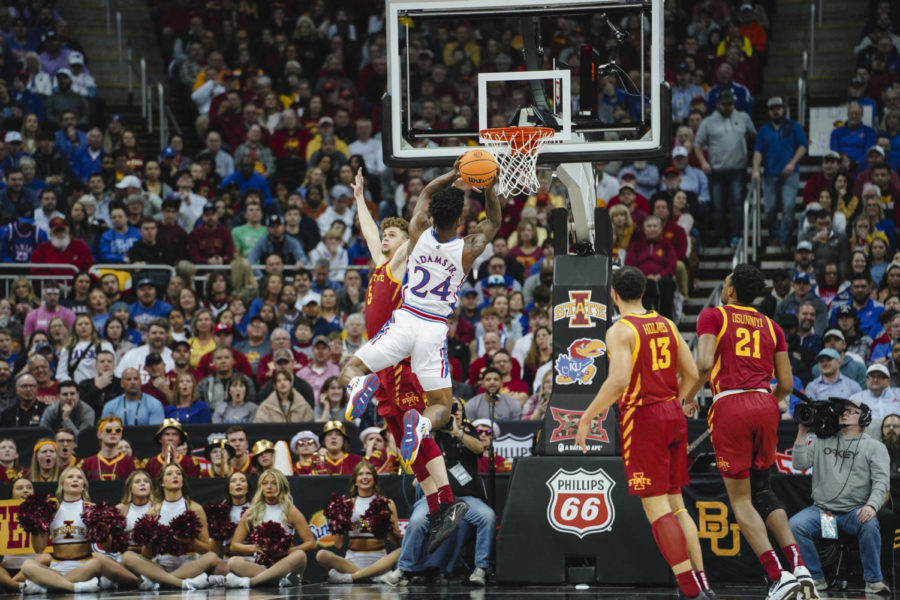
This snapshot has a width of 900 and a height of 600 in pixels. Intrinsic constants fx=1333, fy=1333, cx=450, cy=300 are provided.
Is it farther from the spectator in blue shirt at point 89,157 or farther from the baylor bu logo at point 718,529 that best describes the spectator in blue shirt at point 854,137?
the spectator in blue shirt at point 89,157

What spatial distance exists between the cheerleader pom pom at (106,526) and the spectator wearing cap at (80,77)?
11.6m

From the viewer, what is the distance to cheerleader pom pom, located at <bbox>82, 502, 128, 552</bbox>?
13391mm

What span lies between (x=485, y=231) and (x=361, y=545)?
185 inches

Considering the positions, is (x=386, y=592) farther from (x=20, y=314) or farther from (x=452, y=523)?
(x=20, y=314)

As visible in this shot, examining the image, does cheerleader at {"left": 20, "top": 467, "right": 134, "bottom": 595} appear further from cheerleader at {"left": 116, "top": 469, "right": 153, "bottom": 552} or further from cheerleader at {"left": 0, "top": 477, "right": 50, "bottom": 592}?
cheerleader at {"left": 116, "top": 469, "right": 153, "bottom": 552}

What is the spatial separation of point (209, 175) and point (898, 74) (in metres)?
11.6

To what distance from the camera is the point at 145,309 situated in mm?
18547

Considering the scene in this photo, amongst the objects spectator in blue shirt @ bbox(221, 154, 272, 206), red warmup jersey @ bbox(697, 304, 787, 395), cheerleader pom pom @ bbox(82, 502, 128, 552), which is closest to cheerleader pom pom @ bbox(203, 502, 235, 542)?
cheerleader pom pom @ bbox(82, 502, 128, 552)

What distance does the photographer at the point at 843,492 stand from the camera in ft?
40.4

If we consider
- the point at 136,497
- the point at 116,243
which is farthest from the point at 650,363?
the point at 116,243

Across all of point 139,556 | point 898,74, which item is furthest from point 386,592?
point 898,74

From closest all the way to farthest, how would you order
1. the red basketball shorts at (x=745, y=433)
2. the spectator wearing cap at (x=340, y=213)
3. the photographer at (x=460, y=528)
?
1. the red basketball shorts at (x=745, y=433)
2. the photographer at (x=460, y=528)
3. the spectator wearing cap at (x=340, y=213)

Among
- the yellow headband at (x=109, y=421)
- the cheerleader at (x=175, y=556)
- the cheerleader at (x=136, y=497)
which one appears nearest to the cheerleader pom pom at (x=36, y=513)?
the cheerleader at (x=136, y=497)

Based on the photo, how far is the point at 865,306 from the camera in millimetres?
17375
